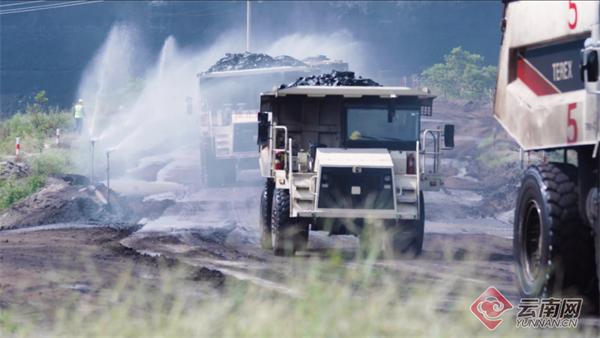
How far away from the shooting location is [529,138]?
485 inches

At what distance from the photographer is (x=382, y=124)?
2030 centimetres

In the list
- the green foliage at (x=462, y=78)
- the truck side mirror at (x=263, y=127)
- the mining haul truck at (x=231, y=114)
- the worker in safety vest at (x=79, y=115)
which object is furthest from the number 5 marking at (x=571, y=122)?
the green foliage at (x=462, y=78)

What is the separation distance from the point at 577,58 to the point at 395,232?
8.57m

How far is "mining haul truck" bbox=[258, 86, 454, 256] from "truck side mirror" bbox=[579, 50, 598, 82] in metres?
8.02

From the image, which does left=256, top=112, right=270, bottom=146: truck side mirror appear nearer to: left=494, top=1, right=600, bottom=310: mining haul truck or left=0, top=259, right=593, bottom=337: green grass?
left=494, top=1, right=600, bottom=310: mining haul truck

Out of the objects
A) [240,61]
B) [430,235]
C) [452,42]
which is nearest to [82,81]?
[452,42]

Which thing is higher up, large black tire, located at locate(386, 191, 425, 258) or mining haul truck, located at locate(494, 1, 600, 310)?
mining haul truck, located at locate(494, 1, 600, 310)

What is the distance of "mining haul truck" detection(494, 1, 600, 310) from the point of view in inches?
417

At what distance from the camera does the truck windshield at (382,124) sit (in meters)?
20.2

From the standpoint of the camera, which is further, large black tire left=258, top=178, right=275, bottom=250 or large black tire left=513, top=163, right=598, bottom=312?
large black tire left=258, top=178, right=275, bottom=250

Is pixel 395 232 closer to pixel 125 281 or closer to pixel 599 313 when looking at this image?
pixel 125 281

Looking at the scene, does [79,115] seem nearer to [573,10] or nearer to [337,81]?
[337,81]

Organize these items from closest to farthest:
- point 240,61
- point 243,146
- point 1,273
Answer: point 1,273
point 243,146
point 240,61

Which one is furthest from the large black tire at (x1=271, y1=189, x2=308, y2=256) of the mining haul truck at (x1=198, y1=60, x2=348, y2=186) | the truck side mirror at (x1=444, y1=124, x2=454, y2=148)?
the mining haul truck at (x1=198, y1=60, x2=348, y2=186)
